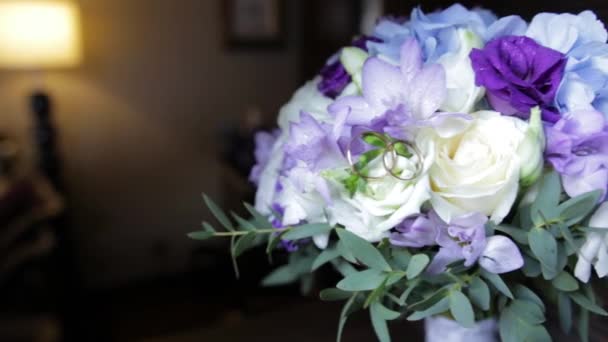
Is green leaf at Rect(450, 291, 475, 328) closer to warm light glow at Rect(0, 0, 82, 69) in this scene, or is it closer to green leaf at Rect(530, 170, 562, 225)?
green leaf at Rect(530, 170, 562, 225)

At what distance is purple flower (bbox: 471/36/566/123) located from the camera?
1.48 feet

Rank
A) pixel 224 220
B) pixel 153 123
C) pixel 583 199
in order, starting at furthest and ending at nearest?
pixel 153 123 < pixel 224 220 < pixel 583 199

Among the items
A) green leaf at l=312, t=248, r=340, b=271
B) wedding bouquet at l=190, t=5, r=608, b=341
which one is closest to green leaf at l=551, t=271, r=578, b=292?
wedding bouquet at l=190, t=5, r=608, b=341

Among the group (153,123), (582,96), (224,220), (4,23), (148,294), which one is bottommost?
(148,294)

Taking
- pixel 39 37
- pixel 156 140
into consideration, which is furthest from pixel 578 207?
pixel 156 140

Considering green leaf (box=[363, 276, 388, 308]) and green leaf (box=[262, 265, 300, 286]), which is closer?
green leaf (box=[363, 276, 388, 308])

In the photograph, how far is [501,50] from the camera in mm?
468

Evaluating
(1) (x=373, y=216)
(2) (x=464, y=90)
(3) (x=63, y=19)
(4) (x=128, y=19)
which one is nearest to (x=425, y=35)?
(2) (x=464, y=90)

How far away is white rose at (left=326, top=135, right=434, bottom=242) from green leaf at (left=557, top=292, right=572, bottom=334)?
194mm

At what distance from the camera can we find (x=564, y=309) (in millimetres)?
526

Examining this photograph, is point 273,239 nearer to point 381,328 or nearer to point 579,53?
point 381,328

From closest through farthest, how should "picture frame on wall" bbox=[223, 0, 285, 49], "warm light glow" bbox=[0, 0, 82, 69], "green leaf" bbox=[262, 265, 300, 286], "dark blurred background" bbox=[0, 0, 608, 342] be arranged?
"green leaf" bbox=[262, 265, 300, 286], "warm light glow" bbox=[0, 0, 82, 69], "dark blurred background" bbox=[0, 0, 608, 342], "picture frame on wall" bbox=[223, 0, 285, 49]

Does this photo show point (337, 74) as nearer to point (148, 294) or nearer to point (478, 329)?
point (478, 329)

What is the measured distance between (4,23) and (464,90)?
2.03 meters
